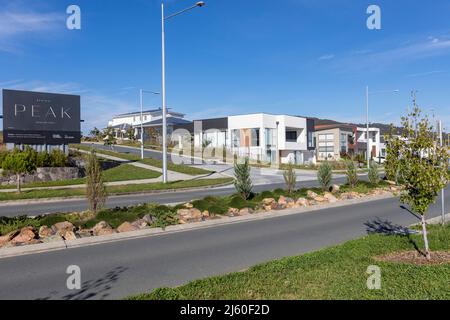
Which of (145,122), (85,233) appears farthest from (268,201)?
(145,122)

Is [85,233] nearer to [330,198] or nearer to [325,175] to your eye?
[330,198]

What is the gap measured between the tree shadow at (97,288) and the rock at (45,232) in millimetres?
3328

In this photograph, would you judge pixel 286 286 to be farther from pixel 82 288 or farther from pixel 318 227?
pixel 318 227

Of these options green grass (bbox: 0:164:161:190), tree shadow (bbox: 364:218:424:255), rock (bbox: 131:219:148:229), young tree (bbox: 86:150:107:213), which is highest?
young tree (bbox: 86:150:107:213)

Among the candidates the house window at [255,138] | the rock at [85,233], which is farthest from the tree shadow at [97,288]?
the house window at [255,138]

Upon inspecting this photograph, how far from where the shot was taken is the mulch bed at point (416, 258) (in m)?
6.94

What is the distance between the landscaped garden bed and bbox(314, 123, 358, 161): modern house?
168ft

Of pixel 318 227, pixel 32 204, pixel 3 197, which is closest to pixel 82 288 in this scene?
pixel 318 227

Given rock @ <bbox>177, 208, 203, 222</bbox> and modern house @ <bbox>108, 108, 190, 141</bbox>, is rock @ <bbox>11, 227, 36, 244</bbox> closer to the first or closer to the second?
rock @ <bbox>177, 208, 203, 222</bbox>

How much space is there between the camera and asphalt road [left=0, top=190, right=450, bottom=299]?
20.0 ft

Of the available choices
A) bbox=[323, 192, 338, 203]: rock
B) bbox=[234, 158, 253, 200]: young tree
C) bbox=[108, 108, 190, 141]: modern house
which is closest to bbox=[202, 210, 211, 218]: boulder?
bbox=[234, 158, 253, 200]: young tree

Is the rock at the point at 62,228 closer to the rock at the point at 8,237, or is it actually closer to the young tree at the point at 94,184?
the rock at the point at 8,237

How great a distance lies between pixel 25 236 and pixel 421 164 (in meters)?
Result: 8.35
